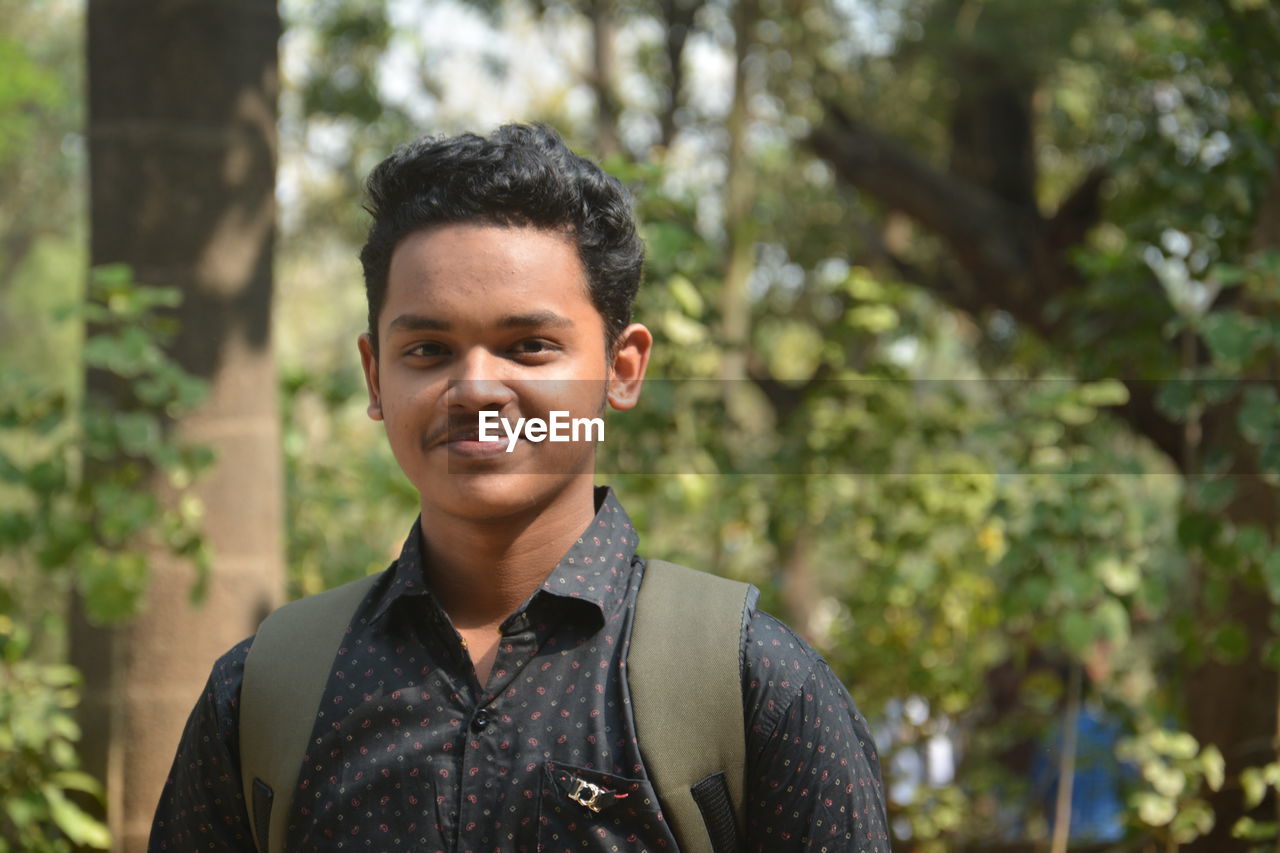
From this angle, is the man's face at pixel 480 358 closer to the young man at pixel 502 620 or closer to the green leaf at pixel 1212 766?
the young man at pixel 502 620

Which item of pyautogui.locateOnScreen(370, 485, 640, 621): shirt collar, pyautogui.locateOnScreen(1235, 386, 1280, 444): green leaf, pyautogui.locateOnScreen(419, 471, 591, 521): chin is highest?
pyautogui.locateOnScreen(1235, 386, 1280, 444): green leaf

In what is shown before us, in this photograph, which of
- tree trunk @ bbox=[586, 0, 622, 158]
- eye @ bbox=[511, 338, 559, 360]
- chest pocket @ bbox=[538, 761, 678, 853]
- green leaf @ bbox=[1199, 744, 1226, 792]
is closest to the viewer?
chest pocket @ bbox=[538, 761, 678, 853]

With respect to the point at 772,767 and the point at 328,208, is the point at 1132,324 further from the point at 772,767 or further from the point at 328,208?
the point at 328,208

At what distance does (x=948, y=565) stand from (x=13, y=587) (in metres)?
2.71

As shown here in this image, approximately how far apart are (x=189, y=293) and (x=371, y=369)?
6.38ft

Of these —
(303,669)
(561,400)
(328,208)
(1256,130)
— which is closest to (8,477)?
(303,669)

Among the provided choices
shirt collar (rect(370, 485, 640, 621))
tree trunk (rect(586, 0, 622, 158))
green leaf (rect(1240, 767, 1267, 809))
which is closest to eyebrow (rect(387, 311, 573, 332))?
shirt collar (rect(370, 485, 640, 621))

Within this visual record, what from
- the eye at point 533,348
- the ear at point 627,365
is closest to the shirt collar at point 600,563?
the ear at point 627,365

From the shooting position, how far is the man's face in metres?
1.47

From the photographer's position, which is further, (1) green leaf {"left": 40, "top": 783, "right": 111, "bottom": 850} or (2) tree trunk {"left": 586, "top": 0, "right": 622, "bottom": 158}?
(2) tree trunk {"left": 586, "top": 0, "right": 622, "bottom": 158}

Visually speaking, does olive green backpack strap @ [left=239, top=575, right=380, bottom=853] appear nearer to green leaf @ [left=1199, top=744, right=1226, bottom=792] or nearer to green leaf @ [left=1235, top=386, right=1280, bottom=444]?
green leaf @ [left=1235, top=386, right=1280, bottom=444]

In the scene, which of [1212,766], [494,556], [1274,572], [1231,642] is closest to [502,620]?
[494,556]

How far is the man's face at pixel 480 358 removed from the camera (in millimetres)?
1467

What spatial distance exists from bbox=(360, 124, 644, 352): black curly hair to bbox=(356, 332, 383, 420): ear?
30 mm
